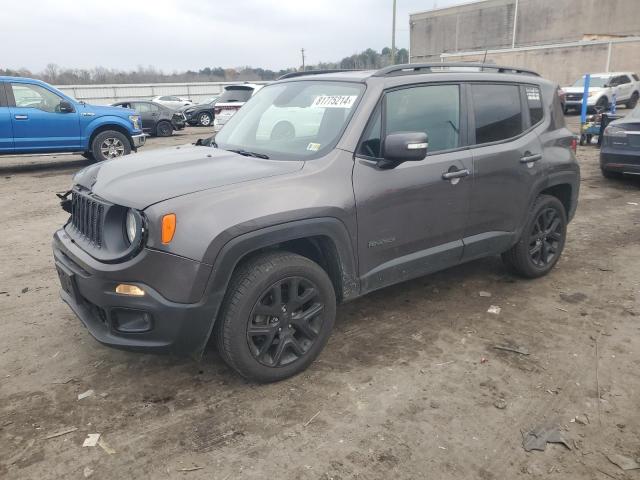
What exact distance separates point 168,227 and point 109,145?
9.56 meters

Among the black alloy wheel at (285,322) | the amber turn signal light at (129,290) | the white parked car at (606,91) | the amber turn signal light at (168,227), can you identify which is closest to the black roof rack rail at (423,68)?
the black alloy wheel at (285,322)

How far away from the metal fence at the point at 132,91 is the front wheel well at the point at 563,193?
34.6 meters

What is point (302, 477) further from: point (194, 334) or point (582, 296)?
point (582, 296)

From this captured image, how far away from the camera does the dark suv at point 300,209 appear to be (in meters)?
2.64

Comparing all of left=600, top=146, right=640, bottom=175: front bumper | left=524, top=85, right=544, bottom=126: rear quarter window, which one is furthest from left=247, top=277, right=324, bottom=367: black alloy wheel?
left=600, top=146, right=640, bottom=175: front bumper

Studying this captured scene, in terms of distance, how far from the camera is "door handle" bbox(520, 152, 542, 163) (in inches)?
165

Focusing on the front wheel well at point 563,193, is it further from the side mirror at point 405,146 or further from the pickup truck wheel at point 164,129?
the pickup truck wheel at point 164,129

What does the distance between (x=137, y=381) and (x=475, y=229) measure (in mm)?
2649

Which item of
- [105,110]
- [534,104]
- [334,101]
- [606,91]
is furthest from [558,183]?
[606,91]

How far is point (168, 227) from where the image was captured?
2564 mm

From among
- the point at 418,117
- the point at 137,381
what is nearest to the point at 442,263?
the point at 418,117

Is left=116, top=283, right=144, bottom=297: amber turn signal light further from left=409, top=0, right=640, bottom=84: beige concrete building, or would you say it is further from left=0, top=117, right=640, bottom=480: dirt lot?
left=409, top=0, right=640, bottom=84: beige concrete building

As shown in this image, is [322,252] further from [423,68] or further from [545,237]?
[545,237]

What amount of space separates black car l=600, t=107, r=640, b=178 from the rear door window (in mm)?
4972
